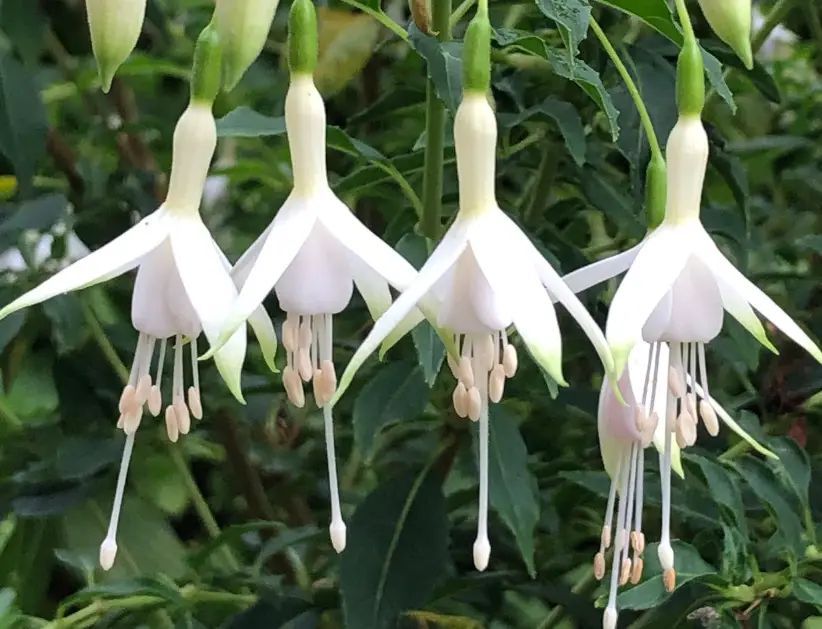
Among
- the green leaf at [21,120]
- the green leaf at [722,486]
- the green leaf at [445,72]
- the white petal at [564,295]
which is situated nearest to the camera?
the white petal at [564,295]

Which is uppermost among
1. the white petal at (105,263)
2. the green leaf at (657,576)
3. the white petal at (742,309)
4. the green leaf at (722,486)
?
the white petal at (105,263)

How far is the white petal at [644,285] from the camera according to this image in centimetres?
35

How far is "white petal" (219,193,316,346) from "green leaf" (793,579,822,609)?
36 cm

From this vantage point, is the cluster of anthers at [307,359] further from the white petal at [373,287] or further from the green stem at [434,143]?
the green stem at [434,143]

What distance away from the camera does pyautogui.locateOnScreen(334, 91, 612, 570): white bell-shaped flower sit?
0.35m

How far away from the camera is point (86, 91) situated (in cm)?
92

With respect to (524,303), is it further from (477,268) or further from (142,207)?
(142,207)

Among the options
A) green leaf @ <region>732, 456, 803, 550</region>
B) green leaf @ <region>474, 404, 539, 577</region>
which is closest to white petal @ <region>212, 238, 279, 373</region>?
green leaf @ <region>474, 404, 539, 577</region>

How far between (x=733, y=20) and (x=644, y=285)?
115mm

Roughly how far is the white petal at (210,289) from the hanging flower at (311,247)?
0.01 meters

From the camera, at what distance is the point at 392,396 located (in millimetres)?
623

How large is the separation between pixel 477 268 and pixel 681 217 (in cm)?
9

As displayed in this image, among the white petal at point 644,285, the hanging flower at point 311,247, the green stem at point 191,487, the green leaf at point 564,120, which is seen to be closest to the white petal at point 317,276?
the hanging flower at point 311,247

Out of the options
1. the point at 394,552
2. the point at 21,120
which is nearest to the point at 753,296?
the point at 394,552
